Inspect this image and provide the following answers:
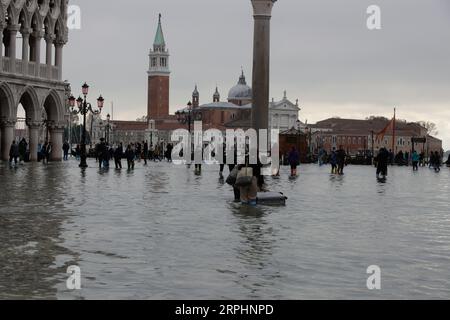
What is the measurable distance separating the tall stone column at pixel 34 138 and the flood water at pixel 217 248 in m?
29.6

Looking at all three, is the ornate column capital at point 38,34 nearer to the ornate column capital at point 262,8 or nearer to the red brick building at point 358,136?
the ornate column capital at point 262,8

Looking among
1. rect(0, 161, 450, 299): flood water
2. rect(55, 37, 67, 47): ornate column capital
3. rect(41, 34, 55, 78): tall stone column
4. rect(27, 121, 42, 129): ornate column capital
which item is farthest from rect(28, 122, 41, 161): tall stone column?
rect(0, 161, 450, 299): flood water

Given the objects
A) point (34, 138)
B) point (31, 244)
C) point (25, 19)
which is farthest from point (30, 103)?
point (31, 244)

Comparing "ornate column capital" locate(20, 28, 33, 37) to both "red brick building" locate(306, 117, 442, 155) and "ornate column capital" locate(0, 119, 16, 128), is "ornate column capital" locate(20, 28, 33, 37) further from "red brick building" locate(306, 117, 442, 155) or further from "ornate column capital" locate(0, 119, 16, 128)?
"red brick building" locate(306, 117, 442, 155)

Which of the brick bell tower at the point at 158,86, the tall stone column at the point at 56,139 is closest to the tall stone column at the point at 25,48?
the tall stone column at the point at 56,139

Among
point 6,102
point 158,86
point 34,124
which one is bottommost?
point 34,124

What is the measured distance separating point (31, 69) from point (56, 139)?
5.40 meters

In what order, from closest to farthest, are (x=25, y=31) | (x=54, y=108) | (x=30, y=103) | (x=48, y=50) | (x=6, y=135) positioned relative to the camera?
(x=25, y=31) → (x=6, y=135) → (x=30, y=103) → (x=48, y=50) → (x=54, y=108)

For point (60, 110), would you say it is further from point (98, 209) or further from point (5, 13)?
point (98, 209)

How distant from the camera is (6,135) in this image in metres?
48.4

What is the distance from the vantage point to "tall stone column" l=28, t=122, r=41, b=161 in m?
50.4

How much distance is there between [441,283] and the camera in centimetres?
935

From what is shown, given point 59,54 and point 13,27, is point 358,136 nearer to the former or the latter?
point 59,54
